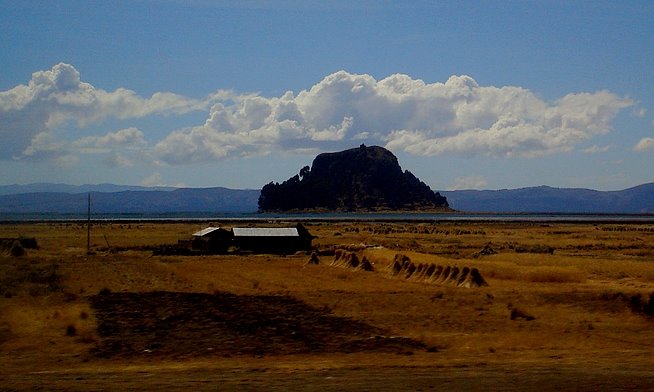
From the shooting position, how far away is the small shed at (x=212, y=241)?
60.0 meters

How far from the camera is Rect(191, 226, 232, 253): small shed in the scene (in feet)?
197

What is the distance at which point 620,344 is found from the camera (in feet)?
61.9

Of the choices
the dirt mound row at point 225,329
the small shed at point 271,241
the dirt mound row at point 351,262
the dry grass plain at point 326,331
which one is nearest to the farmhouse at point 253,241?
the small shed at point 271,241

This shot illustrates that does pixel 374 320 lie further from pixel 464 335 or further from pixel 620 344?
pixel 620 344

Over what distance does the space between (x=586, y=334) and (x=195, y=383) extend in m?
12.1

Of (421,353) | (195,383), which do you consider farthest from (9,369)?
(421,353)

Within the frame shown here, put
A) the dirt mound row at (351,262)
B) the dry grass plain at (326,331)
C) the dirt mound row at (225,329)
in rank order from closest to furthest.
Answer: the dry grass plain at (326,331) < the dirt mound row at (225,329) < the dirt mound row at (351,262)

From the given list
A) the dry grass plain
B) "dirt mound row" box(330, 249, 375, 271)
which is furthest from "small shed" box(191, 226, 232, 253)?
the dry grass plain

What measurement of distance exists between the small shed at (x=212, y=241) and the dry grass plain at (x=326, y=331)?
20.9m

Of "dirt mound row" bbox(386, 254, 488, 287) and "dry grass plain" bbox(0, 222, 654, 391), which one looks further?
"dirt mound row" bbox(386, 254, 488, 287)

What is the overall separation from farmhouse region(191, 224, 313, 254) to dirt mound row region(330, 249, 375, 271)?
12264mm

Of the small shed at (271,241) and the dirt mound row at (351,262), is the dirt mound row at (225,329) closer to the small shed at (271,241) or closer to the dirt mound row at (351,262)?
the dirt mound row at (351,262)

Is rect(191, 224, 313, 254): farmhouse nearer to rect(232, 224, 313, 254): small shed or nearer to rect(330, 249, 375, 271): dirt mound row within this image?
rect(232, 224, 313, 254): small shed

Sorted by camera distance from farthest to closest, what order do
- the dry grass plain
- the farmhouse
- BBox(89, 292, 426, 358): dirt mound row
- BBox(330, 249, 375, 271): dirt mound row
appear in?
the farmhouse → BBox(330, 249, 375, 271): dirt mound row → BBox(89, 292, 426, 358): dirt mound row → the dry grass plain
